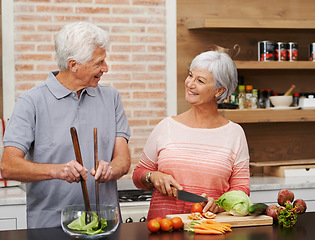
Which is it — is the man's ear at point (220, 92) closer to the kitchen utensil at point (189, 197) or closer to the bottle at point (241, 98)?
the kitchen utensil at point (189, 197)

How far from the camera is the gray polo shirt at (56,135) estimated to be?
246cm

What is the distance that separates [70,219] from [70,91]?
27.0 inches

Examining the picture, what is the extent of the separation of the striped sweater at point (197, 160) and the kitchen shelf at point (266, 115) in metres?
1.41

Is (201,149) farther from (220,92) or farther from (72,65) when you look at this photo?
(72,65)

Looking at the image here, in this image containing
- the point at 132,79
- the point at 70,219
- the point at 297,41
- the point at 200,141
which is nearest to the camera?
the point at 70,219

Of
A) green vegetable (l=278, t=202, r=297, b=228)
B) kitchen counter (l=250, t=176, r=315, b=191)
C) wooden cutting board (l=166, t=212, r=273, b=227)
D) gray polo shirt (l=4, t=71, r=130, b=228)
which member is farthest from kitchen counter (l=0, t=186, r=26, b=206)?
green vegetable (l=278, t=202, r=297, b=228)

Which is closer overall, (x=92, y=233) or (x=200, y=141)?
(x=92, y=233)

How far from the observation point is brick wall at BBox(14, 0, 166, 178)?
4.04 meters

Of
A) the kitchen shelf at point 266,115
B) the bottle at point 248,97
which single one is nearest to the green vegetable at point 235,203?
the kitchen shelf at point 266,115

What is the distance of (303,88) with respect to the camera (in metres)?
4.69

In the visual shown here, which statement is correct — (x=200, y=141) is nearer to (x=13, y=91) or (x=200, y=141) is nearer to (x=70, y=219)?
(x=70, y=219)

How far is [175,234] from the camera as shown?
220 cm

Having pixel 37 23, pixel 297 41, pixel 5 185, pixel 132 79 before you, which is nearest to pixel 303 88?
pixel 297 41

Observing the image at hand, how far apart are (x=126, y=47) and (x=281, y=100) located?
1257mm
